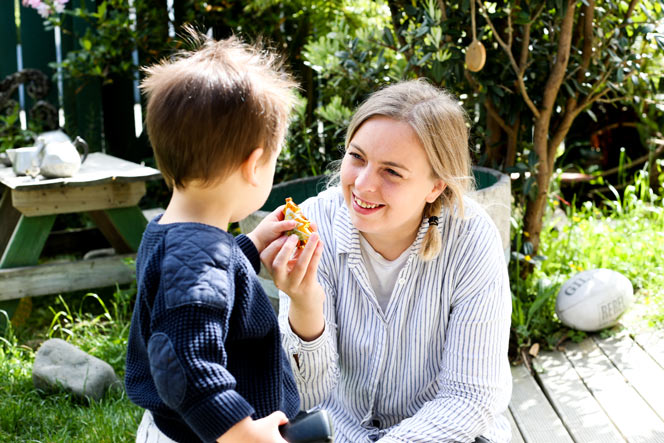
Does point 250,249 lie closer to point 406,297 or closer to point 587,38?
point 406,297

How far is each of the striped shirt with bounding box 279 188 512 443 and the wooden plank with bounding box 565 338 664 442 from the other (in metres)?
0.73

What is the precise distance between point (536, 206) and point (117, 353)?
2.02 meters

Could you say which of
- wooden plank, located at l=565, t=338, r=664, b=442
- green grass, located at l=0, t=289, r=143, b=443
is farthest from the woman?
green grass, located at l=0, t=289, r=143, b=443

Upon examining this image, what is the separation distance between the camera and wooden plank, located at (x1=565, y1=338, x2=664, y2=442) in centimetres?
253

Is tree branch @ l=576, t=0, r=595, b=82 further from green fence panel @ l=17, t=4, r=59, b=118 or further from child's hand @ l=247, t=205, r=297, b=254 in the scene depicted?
green fence panel @ l=17, t=4, r=59, b=118

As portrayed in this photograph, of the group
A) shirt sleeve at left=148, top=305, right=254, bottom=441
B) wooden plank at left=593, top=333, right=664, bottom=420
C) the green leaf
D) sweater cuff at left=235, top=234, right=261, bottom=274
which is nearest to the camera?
shirt sleeve at left=148, top=305, right=254, bottom=441

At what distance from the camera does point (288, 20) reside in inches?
194

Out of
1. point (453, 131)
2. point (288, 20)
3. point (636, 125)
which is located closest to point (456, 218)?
point (453, 131)

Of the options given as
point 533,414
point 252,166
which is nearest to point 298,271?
point 252,166

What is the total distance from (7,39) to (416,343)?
4.06 metres

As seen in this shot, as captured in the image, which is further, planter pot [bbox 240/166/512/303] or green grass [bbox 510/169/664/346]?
green grass [bbox 510/169/664/346]

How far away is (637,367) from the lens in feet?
9.89

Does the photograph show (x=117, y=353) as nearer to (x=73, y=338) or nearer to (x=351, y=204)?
(x=73, y=338)

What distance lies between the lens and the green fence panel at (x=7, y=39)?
16.0 ft
